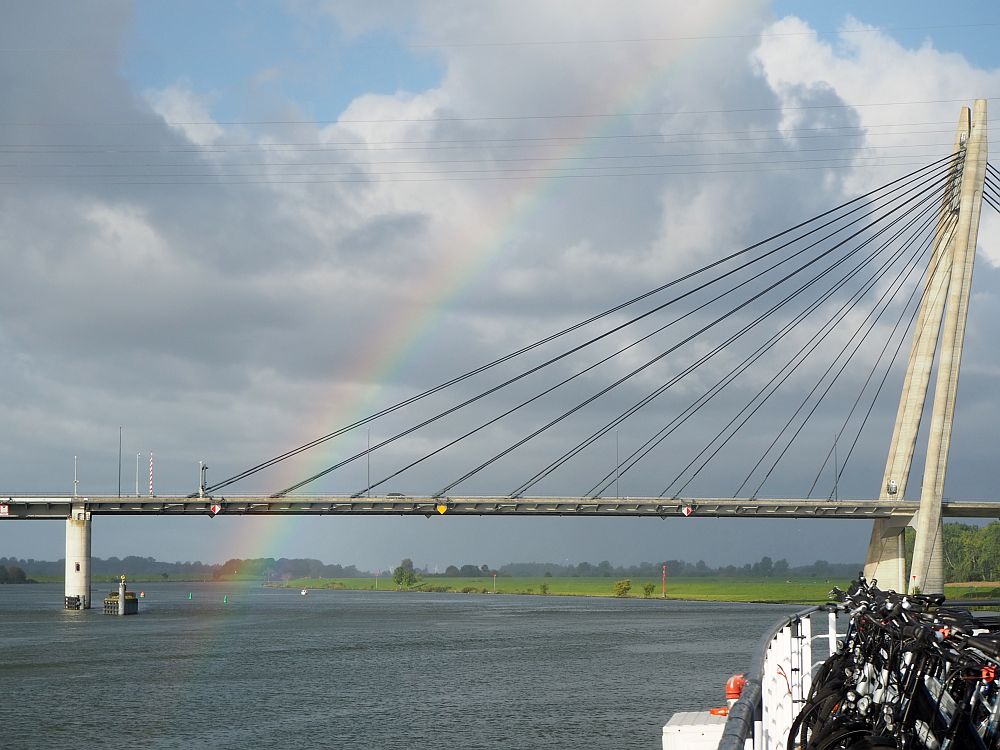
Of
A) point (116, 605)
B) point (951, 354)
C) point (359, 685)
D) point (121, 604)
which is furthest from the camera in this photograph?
point (116, 605)

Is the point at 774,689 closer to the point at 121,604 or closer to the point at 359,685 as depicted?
the point at 359,685

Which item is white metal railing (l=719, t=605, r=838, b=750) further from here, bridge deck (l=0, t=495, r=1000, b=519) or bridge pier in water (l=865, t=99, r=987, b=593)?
bridge deck (l=0, t=495, r=1000, b=519)

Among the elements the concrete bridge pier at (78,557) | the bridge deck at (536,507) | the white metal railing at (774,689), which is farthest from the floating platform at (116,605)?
the white metal railing at (774,689)

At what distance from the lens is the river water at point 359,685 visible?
3114cm

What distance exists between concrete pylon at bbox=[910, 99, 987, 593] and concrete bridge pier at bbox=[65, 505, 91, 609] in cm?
6680

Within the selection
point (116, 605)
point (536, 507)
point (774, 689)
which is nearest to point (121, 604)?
point (116, 605)

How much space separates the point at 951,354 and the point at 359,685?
32.1 meters

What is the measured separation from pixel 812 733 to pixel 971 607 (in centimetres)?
304

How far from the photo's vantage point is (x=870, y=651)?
957cm

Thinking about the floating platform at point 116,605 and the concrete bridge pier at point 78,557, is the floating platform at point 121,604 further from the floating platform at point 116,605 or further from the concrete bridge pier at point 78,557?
the concrete bridge pier at point 78,557

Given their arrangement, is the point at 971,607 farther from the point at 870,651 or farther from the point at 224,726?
the point at 224,726

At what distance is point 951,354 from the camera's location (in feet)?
180

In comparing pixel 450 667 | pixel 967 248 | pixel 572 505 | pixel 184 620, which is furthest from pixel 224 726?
pixel 184 620

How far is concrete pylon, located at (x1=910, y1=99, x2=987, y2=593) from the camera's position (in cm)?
5450
